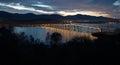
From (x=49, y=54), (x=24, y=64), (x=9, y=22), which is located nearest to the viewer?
(x=24, y=64)

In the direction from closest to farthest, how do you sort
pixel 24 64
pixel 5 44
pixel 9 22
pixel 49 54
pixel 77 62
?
pixel 24 64 < pixel 77 62 < pixel 5 44 < pixel 49 54 < pixel 9 22

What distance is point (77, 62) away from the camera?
21.6 metres

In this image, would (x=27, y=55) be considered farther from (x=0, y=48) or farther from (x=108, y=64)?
(x=108, y=64)

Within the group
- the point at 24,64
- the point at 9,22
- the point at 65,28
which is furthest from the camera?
the point at 65,28

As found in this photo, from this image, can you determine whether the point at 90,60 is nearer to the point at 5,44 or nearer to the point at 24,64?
the point at 24,64

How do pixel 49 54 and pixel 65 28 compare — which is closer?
pixel 49 54

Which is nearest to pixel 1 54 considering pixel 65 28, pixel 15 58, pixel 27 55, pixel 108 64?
pixel 15 58

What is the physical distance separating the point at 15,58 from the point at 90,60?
17.0 feet

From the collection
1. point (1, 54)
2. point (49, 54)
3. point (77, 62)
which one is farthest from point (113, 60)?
point (1, 54)

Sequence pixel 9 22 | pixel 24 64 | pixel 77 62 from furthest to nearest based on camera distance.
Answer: pixel 9 22 < pixel 77 62 < pixel 24 64

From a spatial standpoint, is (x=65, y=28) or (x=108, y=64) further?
(x=65, y=28)

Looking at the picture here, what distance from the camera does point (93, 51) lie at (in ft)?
80.1

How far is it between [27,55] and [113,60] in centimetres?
597

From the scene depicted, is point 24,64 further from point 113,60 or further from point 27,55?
point 113,60
